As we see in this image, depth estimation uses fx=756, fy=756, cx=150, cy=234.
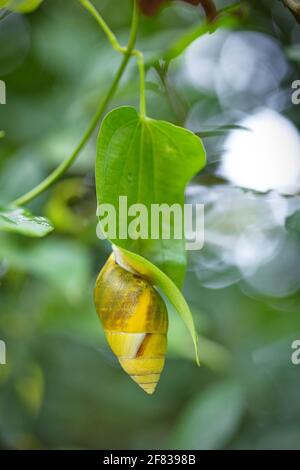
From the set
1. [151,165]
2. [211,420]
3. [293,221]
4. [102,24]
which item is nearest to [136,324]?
[151,165]

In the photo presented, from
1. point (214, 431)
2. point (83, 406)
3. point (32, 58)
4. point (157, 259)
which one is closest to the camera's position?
point (157, 259)

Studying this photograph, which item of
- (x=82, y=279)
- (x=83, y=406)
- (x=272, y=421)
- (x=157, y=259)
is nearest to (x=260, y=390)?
(x=272, y=421)

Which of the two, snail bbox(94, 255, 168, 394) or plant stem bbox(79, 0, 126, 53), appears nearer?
snail bbox(94, 255, 168, 394)

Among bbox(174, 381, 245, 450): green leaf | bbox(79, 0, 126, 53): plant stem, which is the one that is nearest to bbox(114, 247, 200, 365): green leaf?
bbox(79, 0, 126, 53): plant stem

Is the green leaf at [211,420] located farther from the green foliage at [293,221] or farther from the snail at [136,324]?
the snail at [136,324]

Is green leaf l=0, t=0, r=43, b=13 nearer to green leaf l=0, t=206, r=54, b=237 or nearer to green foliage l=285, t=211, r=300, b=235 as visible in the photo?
green leaf l=0, t=206, r=54, b=237

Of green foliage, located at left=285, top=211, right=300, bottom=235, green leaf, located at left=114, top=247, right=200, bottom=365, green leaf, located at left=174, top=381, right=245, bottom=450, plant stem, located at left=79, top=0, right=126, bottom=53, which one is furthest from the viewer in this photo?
green leaf, located at left=174, top=381, right=245, bottom=450
